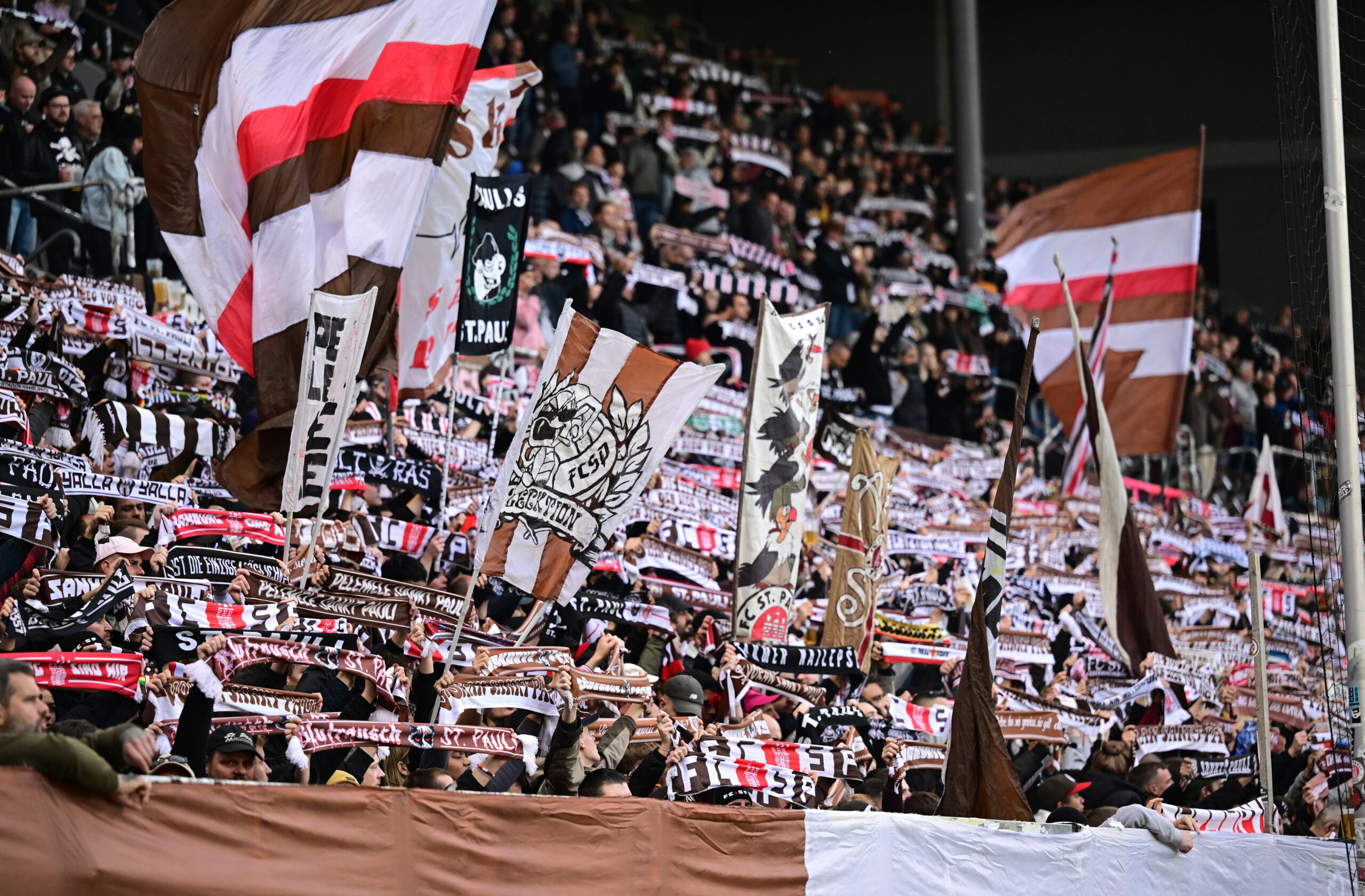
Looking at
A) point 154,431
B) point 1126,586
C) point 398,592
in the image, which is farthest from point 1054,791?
point 154,431

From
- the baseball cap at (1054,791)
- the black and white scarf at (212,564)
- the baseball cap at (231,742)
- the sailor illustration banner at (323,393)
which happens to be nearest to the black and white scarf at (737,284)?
the baseball cap at (1054,791)

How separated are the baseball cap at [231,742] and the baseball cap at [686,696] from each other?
255 cm

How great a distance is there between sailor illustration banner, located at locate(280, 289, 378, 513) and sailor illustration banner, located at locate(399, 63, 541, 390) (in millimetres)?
2286

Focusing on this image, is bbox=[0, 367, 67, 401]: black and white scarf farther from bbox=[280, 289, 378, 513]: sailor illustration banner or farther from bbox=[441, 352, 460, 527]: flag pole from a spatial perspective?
bbox=[441, 352, 460, 527]: flag pole

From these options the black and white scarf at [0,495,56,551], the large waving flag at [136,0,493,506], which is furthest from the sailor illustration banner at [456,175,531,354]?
the black and white scarf at [0,495,56,551]

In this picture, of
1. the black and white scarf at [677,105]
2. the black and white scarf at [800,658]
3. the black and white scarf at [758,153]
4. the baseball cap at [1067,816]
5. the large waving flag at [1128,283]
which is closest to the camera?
the baseball cap at [1067,816]

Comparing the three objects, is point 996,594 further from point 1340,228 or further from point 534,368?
point 534,368

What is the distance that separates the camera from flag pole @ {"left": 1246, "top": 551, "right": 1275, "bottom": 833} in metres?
9.13

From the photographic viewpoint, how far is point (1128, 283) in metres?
16.4

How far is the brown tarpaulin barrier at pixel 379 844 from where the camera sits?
5.18 metres

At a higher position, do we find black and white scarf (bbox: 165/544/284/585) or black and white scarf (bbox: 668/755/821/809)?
black and white scarf (bbox: 165/544/284/585)

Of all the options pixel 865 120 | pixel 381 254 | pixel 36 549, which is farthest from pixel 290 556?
pixel 865 120

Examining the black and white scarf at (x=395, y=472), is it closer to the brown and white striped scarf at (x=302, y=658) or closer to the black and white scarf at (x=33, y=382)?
the black and white scarf at (x=33, y=382)

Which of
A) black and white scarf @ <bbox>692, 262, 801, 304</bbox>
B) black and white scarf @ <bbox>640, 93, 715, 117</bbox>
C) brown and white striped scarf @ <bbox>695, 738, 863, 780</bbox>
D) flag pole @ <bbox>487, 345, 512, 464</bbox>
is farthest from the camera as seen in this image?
black and white scarf @ <bbox>640, 93, 715, 117</bbox>
